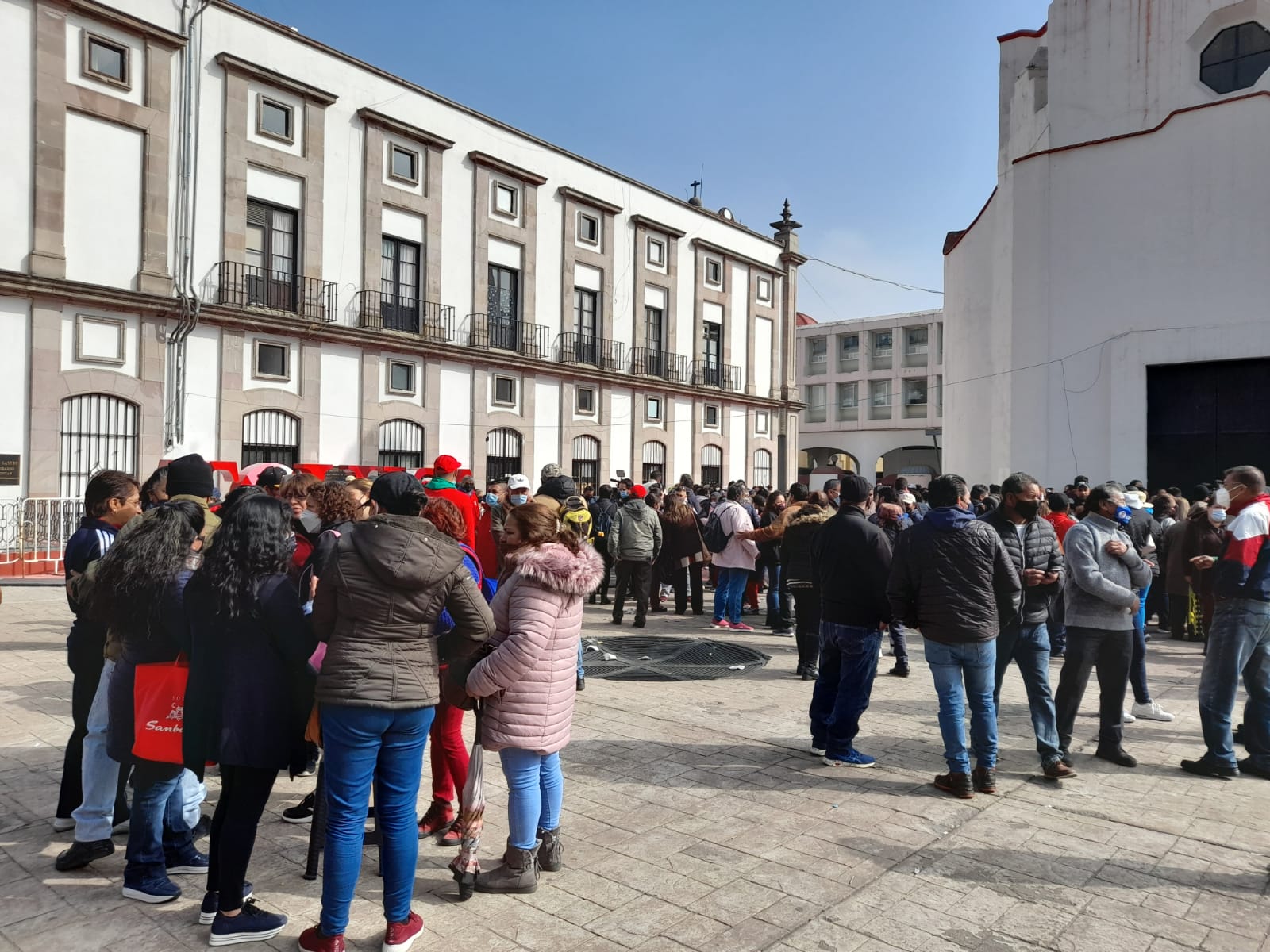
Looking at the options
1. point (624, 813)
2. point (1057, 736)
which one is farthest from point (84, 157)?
point (1057, 736)

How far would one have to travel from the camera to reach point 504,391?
2406 centimetres

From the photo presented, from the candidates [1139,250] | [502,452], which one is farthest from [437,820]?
[1139,250]

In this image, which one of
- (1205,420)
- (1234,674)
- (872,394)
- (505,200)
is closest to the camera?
(1234,674)

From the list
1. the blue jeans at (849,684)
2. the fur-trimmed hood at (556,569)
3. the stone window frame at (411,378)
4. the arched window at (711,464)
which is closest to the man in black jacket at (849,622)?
the blue jeans at (849,684)

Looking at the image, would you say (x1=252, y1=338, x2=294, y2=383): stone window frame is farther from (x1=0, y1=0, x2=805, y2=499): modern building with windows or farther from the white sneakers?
the white sneakers

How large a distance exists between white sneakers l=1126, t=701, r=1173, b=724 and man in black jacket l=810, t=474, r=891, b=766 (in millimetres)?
2604

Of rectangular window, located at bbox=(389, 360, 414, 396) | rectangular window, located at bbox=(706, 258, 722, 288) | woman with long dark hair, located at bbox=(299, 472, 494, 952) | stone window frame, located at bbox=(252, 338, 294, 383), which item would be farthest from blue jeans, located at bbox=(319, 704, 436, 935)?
rectangular window, located at bbox=(706, 258, 722, 288)

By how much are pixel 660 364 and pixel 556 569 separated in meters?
26.0

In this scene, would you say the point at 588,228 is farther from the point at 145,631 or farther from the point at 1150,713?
the point at 145,631

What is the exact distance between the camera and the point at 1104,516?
18.9ft

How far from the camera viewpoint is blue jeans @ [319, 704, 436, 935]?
122 inches

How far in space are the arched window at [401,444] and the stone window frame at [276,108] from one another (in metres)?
6.67

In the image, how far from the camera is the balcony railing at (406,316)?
67.4ft

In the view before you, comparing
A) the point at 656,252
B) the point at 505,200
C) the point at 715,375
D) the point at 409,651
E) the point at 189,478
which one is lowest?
the point at 409,651
